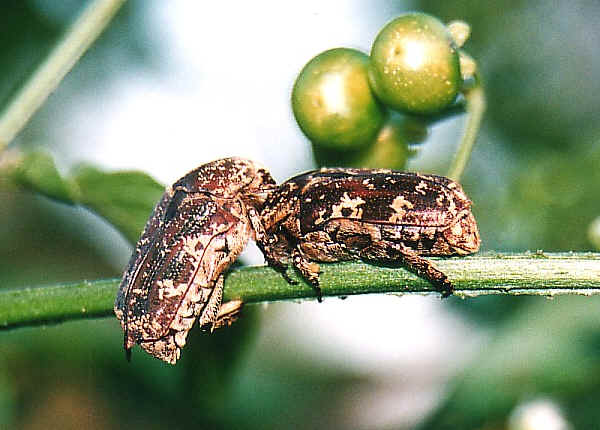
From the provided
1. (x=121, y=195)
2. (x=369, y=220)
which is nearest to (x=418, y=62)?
(x=369, y=220)

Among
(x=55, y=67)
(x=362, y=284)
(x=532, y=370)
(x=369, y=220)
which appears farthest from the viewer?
(x=532, y=370)

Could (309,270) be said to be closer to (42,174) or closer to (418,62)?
(418,62)

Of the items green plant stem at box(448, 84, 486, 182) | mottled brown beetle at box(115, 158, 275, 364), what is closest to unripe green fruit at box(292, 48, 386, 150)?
green plant stem at box(448, 84, 486, 182)

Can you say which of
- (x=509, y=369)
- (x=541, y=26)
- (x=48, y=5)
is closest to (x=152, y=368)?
(x=509, y=369)

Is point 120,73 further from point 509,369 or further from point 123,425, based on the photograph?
point 509,369

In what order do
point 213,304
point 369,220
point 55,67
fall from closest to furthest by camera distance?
point 213,304 → point 369,220 → point 55,67

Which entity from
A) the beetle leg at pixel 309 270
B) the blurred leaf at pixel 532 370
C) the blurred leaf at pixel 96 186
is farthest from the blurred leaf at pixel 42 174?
the blurred leaf at pixel 532 370

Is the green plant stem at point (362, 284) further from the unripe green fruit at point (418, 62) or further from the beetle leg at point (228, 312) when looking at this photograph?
the unripe green fruit at point (418, 62)
